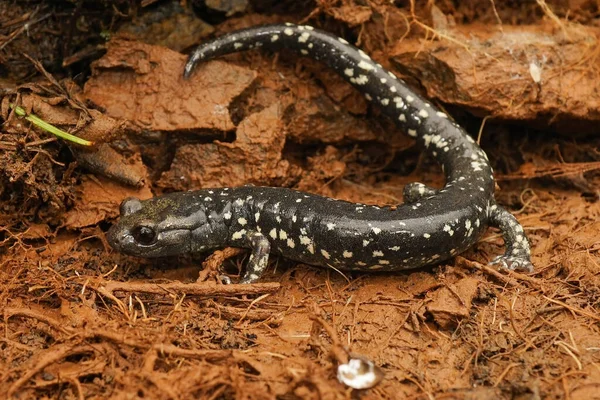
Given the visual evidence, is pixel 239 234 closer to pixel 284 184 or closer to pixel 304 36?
pixel 284 184

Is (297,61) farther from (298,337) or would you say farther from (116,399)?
(116,399)

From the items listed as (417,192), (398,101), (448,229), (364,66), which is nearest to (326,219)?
(448,229)

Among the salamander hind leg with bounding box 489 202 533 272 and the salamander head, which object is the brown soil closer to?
the salamander hind leg with bounding box 489 202 533 272

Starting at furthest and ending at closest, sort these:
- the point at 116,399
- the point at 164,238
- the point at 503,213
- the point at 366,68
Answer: the point at 366,68, the point at 503,213, the point at 164,238, the point at 116,399

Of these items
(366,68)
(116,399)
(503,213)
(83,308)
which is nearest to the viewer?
(116,399)

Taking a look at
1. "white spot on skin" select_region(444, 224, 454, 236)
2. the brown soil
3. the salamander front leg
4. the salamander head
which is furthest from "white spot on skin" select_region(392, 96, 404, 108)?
the salamander head

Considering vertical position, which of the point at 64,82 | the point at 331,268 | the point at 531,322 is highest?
the point at 64,82

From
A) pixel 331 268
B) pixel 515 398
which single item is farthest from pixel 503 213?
pixel 515 398
